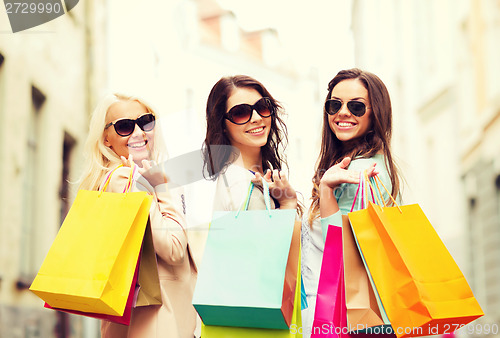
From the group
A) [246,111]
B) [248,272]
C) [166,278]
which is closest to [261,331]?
[248,272]

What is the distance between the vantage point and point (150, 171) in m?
1.99

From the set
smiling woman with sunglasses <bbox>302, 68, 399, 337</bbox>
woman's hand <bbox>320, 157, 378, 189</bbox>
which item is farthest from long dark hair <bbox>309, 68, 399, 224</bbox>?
woman's hand <bbox>320, 157, 378, 189</bbox>

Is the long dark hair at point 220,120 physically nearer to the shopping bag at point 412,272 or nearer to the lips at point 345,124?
the lips at point 345,124

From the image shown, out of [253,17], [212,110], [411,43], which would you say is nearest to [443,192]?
[411,43]

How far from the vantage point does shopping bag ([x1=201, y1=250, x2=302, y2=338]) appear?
66.4 inches

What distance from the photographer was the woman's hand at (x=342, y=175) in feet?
5.99

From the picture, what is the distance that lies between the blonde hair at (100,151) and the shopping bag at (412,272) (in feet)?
2.87

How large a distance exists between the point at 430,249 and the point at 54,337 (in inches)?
139

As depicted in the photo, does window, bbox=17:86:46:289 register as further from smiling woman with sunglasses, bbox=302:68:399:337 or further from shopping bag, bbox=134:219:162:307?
smiling woman with sunglasses, bbox=302:68:399:337

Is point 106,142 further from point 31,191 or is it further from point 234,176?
point 31,191

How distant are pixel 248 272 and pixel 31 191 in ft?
9.79

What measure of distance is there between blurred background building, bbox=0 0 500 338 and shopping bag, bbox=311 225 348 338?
26 cm

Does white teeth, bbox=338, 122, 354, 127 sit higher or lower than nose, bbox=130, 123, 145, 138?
lower

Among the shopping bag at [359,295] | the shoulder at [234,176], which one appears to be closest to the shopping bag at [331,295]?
the shopping bag at [359,295]
